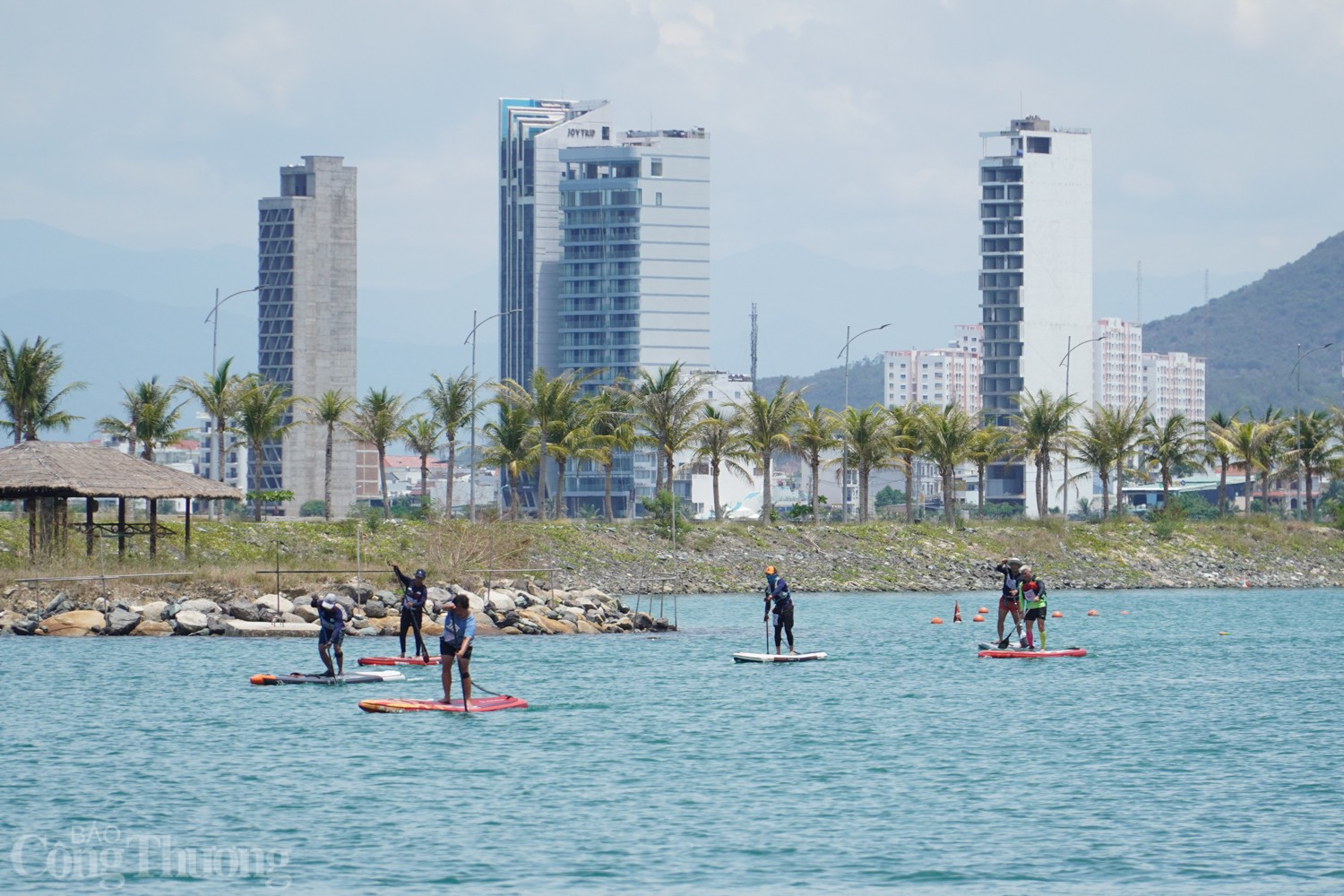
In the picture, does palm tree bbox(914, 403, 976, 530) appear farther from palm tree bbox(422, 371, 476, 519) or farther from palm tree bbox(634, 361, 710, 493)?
palm tree bbox(422, 371, 476, 519)

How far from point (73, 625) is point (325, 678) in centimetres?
1668

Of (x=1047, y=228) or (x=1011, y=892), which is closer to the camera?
(x=1011, y=892)

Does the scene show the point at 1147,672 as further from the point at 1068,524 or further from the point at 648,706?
the point at 1068,524

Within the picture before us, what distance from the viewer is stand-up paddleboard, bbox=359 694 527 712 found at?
1227 inches

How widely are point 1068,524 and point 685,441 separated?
23193 mm

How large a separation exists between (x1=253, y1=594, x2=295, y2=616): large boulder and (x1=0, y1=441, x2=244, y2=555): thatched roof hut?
650 cm

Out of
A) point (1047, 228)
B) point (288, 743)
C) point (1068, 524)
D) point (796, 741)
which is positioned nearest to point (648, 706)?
point (796, 741)

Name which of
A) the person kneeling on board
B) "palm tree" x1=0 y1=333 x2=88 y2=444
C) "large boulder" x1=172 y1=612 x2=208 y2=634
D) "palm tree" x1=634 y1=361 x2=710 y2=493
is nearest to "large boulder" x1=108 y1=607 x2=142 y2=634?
"large boulder" x1=172 y1=612 x2=208 y2=634

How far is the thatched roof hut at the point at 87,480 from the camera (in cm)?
5369

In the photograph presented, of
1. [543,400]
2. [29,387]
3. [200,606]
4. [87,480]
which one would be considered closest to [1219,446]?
[543,400]

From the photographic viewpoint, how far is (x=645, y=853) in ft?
67.1

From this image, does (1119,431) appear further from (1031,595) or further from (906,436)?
(1031,595)

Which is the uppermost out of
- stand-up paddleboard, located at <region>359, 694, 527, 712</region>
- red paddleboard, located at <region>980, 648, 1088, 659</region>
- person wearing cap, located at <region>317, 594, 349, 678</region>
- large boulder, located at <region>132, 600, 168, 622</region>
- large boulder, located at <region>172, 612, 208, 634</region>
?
person wearing cap, located at <region>317, 594, 349, 678</region>

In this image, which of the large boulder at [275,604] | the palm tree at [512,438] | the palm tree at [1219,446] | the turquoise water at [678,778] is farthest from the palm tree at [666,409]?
the turquoise water at [678,778]
